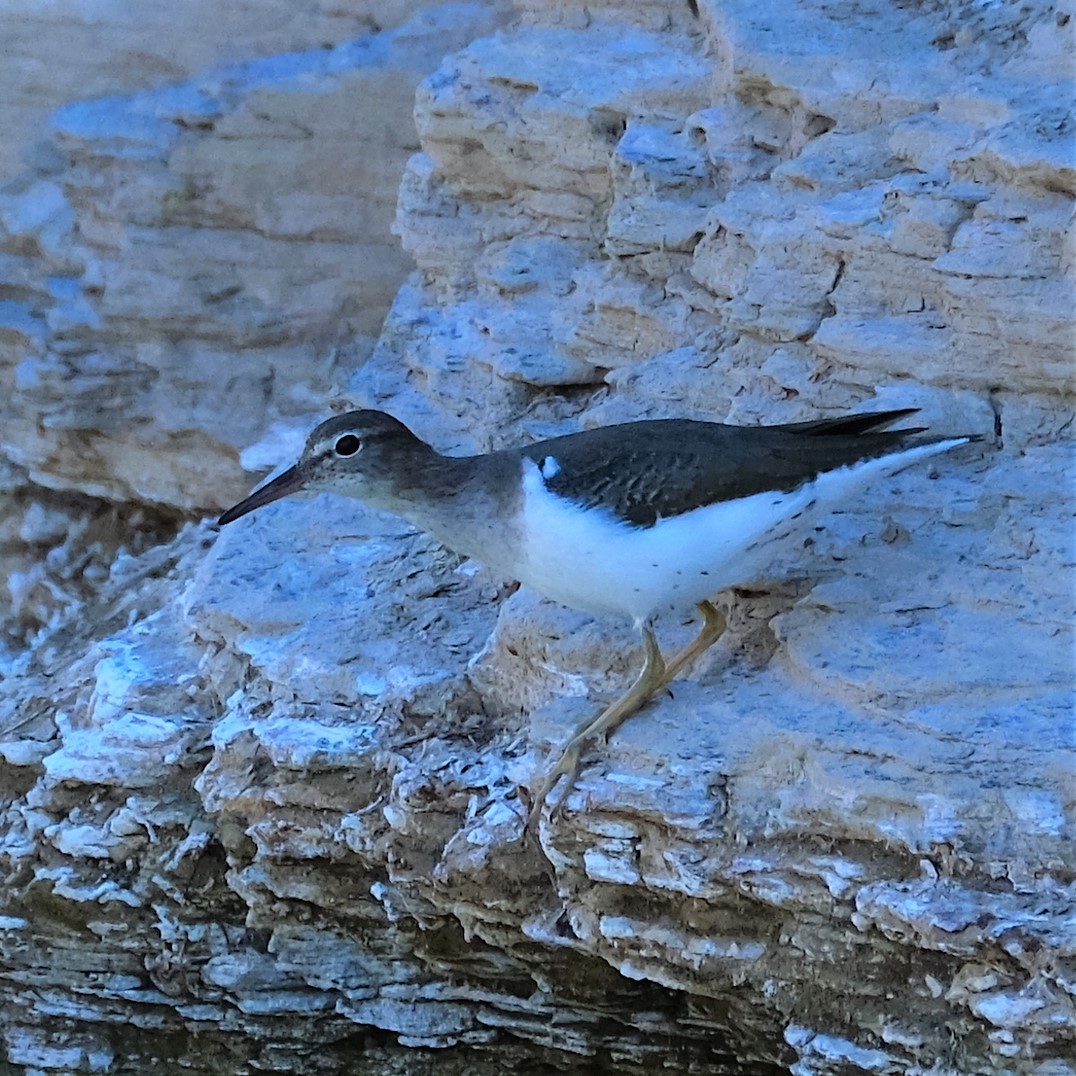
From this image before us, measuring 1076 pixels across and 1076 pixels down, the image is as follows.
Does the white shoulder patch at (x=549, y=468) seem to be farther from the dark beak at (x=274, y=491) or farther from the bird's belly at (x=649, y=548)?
the dark beak at (x=274, y=491)

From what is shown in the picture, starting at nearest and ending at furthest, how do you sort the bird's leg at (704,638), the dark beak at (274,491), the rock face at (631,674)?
the rock face at (631,674), the bird's leg at (704,638), the dark beak at (274,491)

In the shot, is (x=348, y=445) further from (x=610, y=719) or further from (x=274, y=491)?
(x=610, y=719)

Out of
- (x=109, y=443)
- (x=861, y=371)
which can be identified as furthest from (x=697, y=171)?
(x=109, y=443)

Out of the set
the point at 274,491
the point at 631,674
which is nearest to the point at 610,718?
the point at 631,674

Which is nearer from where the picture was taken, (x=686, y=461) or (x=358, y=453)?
(x=686, y=461)

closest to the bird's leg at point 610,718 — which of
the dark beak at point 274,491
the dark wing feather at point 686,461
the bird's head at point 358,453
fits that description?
the dark wing feather at point 686,461
